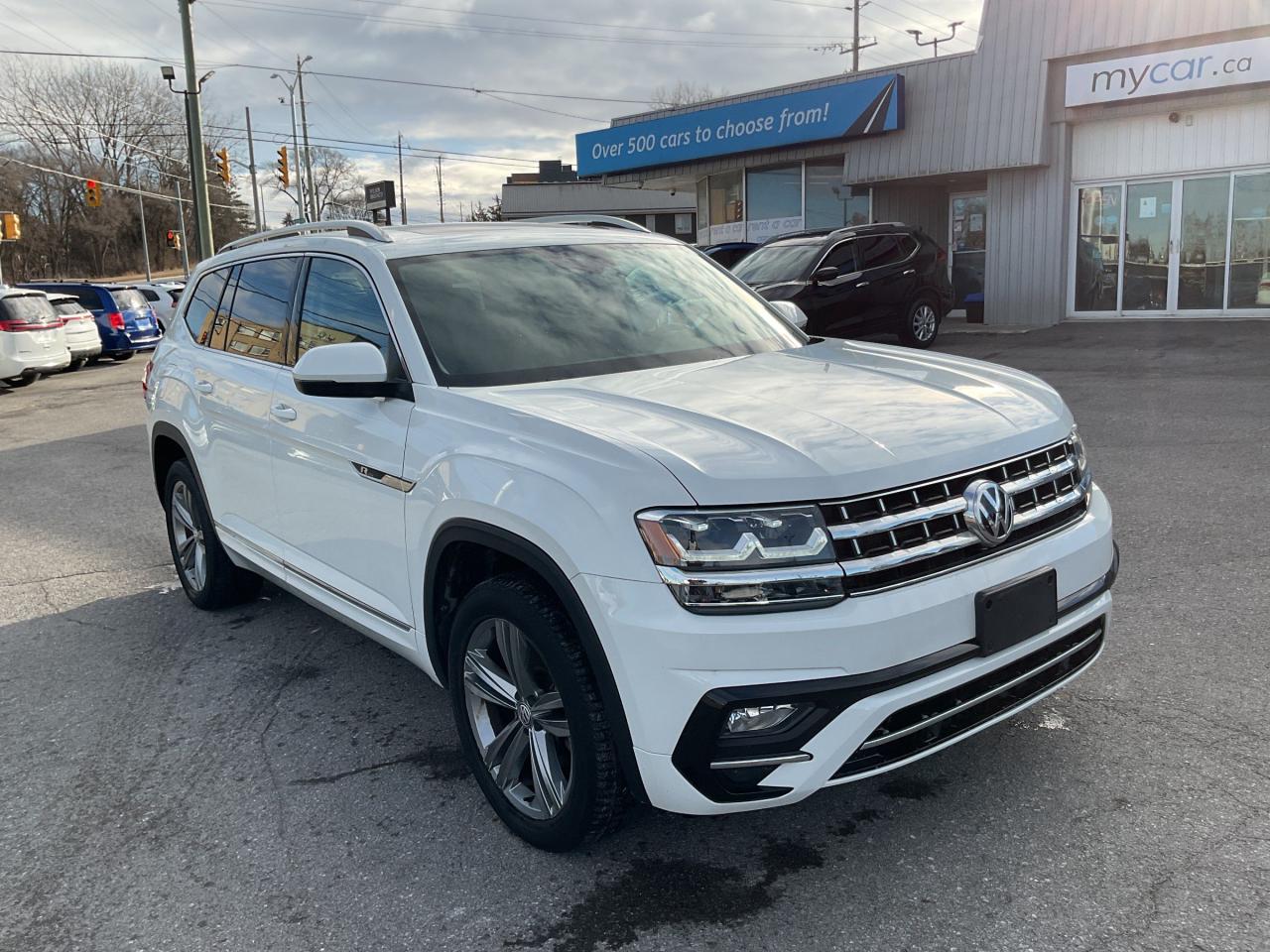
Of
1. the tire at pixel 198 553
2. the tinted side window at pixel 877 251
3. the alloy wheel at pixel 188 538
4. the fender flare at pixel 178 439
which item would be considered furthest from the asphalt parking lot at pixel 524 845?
the tinted side window at pixel 877 251

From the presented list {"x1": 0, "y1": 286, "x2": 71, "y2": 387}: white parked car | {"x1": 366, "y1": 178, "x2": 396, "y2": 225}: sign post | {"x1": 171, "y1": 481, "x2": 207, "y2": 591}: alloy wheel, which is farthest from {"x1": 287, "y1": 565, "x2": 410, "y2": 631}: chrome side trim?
{"x1": 366, "y1": 178, "x2": 396, "y2": 225}: sign post

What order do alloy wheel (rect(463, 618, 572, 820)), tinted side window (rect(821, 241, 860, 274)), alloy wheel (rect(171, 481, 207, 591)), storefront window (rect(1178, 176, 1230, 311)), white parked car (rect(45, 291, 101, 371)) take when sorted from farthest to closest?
white parked car (rect(45, 291, 101, 371)) → storefront window (rect(1178, 176, 1230, 311)) → tinted side window (rect(821, 241, 860, 274)) → alloy wheel (rect(171, 481, 207, 591)) → alloy wheel (rect(463, 618, 572, 820))

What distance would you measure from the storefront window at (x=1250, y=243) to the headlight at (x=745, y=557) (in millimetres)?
18524

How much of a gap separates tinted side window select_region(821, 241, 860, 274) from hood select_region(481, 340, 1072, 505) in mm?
11276

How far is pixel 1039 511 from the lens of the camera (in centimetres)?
299

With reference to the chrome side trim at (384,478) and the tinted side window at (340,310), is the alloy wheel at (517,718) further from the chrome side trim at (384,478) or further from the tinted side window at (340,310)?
the tinted side window at (340,310)

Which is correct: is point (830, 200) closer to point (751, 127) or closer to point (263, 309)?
point (751, 127)

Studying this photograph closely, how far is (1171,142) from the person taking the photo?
1811 centimetres

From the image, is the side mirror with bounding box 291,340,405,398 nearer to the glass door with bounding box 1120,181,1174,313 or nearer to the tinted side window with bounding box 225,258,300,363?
the tinted side window with bounding box 225,258,300,363

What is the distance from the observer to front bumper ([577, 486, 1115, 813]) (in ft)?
8.16

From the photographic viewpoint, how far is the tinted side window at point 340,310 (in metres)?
3.72

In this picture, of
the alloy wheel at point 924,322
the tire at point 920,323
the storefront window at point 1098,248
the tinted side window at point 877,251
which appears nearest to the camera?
the tinted side window at point 877,251

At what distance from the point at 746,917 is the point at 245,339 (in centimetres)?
333

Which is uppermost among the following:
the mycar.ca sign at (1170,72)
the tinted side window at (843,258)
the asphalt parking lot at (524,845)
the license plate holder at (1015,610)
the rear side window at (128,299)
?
the mycar.ca sign at (1170,72)
